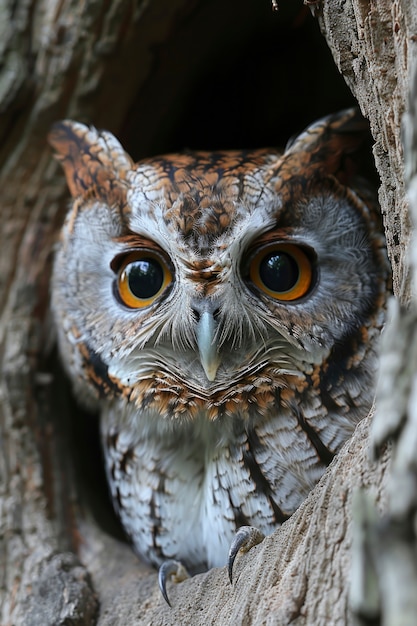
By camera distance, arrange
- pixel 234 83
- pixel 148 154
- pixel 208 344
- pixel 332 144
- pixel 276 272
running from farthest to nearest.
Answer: pixel 234 83 < pixel 148 154 < pixel 332 144 < pixel 276 272 < pixel 208 344

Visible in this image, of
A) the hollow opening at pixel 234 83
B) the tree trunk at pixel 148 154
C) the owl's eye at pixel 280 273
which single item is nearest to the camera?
the tree trunk at pixel 148 154

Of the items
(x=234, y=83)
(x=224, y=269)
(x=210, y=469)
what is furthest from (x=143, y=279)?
(x=234, y=83)

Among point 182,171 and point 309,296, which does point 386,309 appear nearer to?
point 309,296

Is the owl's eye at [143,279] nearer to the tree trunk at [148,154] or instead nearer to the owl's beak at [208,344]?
the owl's beak at [208,344]

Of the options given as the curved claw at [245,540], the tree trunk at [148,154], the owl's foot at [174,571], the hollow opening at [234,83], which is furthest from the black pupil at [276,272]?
the hollow opening at [234,83]

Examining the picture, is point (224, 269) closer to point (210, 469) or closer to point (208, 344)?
point (208, 344)

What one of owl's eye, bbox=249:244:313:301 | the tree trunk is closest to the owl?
owl's eye, bbox=249:244:313:301

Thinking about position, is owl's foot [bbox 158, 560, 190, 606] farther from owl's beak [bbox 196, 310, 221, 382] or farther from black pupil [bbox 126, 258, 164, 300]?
black pupil [bbox 126, 258, 164, 300]
